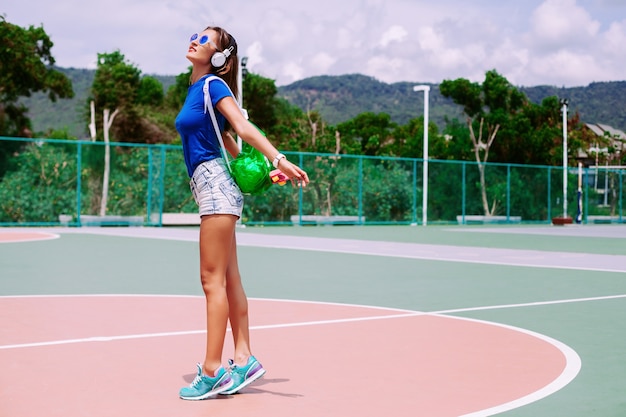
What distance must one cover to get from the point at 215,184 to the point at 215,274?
49 cm

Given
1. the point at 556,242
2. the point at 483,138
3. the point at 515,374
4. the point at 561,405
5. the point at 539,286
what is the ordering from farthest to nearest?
the point at 483,138 → the point at 556,242 → the point at 539,286 → the point at 515,374 → the point at 561,405

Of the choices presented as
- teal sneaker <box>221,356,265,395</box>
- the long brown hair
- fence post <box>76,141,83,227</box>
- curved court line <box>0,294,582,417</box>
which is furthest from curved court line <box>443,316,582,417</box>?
fence post <box>76,141,83,227</box>

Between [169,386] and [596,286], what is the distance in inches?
289

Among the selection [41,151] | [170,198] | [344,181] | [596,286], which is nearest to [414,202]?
[344,181]

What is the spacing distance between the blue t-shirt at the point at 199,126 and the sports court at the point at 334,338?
1309 millimetres

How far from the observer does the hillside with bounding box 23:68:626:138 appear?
350ft

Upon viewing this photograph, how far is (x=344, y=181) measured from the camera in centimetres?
3225

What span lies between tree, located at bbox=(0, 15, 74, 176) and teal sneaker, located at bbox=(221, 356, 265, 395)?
41492mm

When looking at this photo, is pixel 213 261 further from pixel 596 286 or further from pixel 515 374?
pixel 596 286

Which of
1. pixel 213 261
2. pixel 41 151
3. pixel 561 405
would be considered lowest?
pixel 561 405

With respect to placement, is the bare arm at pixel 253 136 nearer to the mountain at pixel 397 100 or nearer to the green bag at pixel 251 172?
the green bag at pixel 251 172

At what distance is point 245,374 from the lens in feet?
16.6

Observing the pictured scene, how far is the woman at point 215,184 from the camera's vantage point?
16.0 ft

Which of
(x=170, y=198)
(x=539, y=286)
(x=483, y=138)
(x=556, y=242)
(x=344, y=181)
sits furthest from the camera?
(x=483, y=138)
